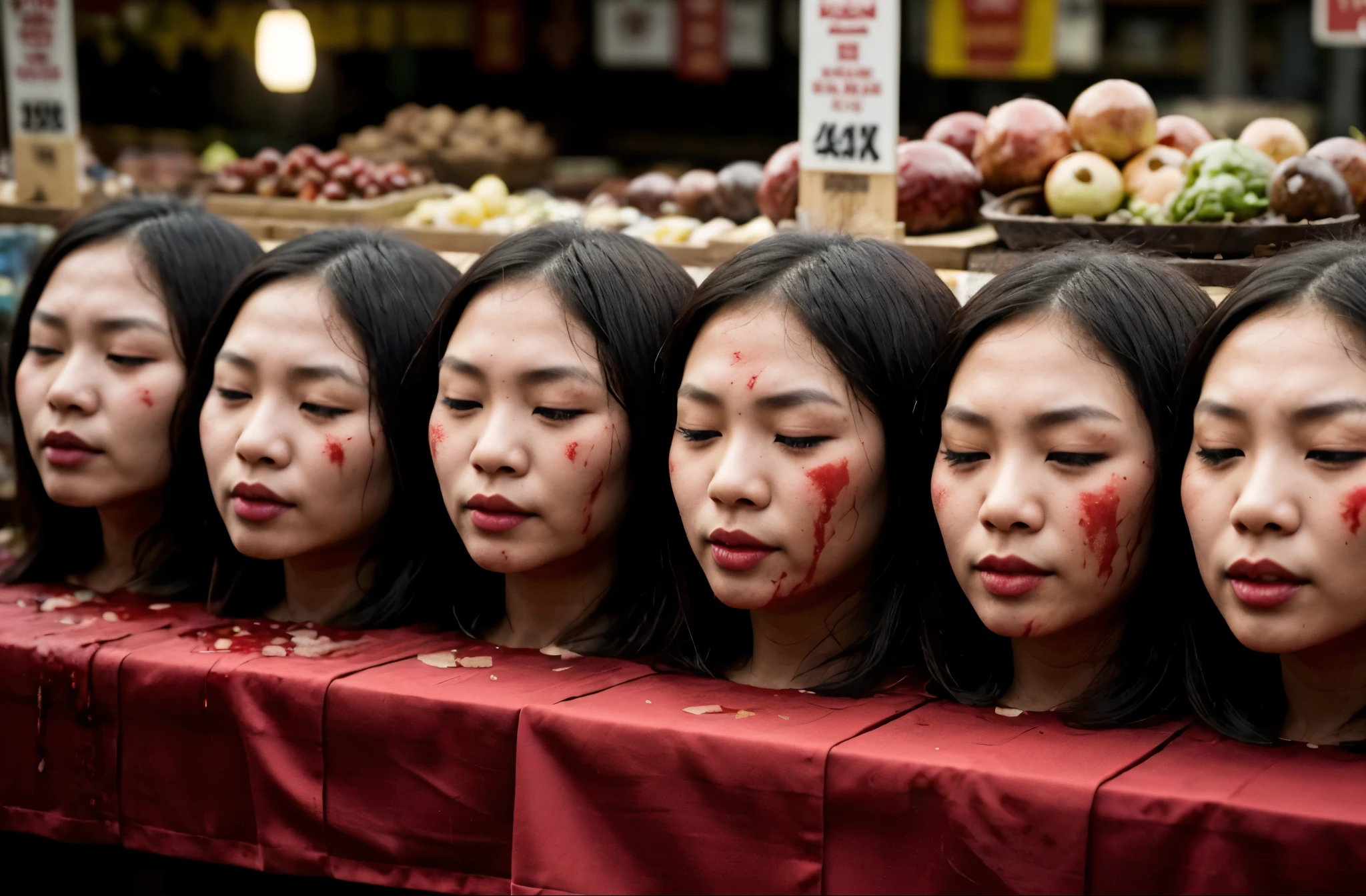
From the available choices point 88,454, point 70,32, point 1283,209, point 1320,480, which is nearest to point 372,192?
point 70,32

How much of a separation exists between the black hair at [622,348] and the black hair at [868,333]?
72 mm

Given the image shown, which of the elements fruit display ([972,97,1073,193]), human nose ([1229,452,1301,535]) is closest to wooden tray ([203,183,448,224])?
fruit display ([972,97,1073,193])

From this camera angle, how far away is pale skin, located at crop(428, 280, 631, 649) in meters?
2.33

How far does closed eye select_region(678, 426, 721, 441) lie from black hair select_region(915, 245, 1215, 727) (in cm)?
30

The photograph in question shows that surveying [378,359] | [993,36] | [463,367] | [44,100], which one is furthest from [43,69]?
[993,36]

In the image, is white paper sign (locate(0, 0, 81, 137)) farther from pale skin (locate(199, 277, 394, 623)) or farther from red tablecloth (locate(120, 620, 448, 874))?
red tablecloth (locate(120, 620, 448, 874))

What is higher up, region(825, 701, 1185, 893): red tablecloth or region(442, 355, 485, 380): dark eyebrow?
region(442, 355, 485, 380): dark eyebrow

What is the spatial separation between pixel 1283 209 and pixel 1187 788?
113cm

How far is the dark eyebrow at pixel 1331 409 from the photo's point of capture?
1809mm

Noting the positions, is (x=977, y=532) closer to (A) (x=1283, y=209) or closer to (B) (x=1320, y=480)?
(B) (x=1320, y=480)

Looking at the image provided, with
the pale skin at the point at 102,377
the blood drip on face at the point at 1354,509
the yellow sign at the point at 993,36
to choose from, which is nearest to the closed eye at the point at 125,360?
the pale skin at the point at 102,377

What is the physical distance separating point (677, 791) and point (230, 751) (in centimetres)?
77

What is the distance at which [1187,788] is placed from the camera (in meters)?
1.85

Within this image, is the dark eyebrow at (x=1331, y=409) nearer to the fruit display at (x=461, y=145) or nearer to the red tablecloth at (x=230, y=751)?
the red tablecloth at (x=230, y=751)
